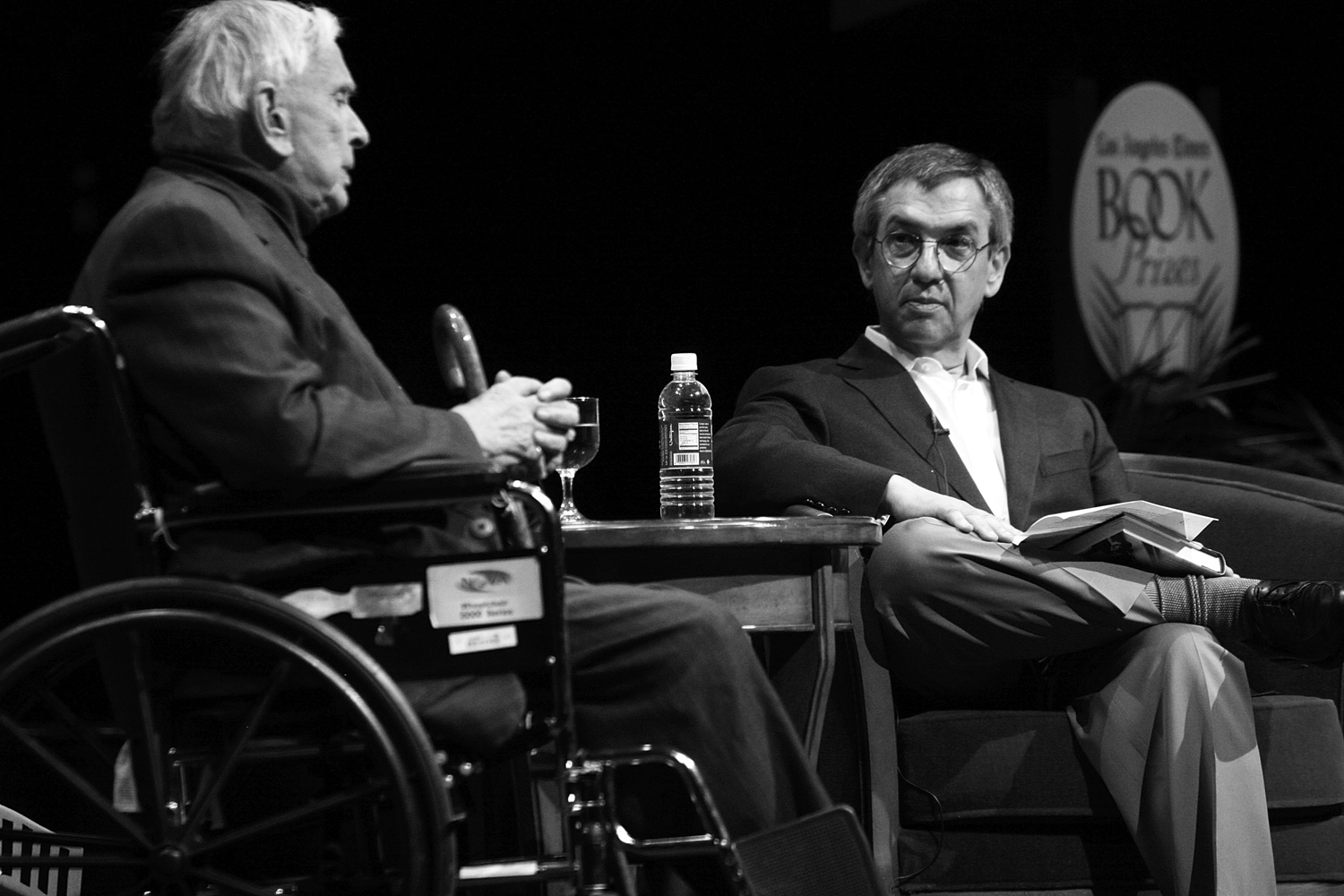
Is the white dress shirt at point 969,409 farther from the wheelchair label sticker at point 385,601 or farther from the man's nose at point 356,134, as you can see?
the wheelchair label sticker at point 385,601

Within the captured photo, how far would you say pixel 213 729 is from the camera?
1584 mm

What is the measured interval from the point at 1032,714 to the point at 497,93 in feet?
6.10

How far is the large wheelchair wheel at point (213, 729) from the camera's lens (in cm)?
132

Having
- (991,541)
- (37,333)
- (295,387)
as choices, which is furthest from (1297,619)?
(37,333)

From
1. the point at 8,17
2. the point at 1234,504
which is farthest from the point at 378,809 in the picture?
the point at 8,17

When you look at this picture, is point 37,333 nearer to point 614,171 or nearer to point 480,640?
point 480,640

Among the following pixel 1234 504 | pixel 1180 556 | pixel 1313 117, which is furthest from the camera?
pixel 1313 117

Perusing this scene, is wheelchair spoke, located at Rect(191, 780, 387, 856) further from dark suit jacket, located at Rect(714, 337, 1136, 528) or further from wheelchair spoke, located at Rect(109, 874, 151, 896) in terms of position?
dark suit jacket, located at Rect(714, 337, 1136, 528)

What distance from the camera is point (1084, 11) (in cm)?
438

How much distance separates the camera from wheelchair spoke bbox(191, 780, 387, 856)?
1345 millimetres

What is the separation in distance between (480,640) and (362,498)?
0.57 feet

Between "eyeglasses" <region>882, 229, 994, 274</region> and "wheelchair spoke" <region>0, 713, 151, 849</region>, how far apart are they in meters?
1.68

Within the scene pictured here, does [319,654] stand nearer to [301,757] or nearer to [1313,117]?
[301,757]

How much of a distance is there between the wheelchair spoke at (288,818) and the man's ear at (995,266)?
67.1 inches
